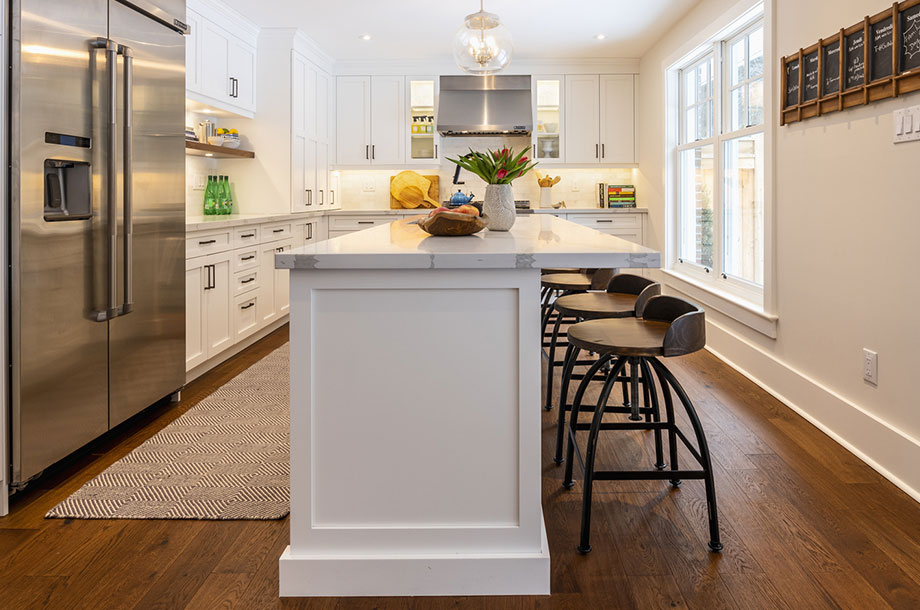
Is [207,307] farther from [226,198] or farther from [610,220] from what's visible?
[610,220]

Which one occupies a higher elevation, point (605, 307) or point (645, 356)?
point (605, 307)

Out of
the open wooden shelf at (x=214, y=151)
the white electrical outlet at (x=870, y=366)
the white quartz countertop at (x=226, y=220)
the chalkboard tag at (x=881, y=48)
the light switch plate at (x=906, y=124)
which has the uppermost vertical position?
the open wooden shelf at (x=214, y=151)

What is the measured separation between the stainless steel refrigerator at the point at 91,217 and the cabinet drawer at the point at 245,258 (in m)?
1.03

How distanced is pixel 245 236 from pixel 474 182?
3302 millimetres

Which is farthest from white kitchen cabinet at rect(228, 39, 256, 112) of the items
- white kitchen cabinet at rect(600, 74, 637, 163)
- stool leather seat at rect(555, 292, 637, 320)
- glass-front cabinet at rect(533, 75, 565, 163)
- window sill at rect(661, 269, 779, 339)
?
window sill at rect(661, 269, 779, 339)

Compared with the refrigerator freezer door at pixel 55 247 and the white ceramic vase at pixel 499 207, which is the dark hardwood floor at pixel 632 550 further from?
the white ceramic vase at pixel 499 207

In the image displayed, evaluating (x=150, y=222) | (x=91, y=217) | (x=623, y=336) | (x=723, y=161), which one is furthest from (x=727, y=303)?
(x=91, y=217)

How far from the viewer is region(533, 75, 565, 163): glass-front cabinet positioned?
280 inches

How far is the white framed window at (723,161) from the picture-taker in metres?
4.20

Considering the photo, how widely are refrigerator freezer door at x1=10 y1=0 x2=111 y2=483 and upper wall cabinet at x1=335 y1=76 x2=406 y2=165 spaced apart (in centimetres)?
446

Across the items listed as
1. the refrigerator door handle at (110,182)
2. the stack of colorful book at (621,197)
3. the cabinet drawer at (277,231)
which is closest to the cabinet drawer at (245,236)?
the cabinet drawer at (277,231)

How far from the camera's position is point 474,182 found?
7.43 metres

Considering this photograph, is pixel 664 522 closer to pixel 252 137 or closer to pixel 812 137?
pixel 812 137

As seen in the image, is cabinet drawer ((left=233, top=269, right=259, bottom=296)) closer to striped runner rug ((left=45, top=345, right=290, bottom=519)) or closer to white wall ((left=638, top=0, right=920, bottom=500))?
striped runner rug ((left=45, top=345, right=290, bottom=519))
